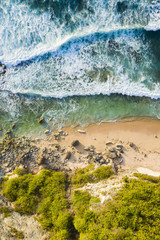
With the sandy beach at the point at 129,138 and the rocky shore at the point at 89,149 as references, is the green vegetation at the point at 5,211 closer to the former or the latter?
the rocky shore at the point at 89,149

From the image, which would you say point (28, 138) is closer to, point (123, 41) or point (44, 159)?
point (44, 159)

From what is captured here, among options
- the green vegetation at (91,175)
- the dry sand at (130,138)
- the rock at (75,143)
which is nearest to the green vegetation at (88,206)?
the green vegetation at (91,175)

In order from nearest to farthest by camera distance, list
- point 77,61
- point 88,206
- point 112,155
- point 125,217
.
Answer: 1. point 125,217
2. point 88,206
3. point 112,155
4. point 77,61

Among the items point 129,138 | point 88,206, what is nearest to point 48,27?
point 129,138

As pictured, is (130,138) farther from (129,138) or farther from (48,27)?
(48,27)

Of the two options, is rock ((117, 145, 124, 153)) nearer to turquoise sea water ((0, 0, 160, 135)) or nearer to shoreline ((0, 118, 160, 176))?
shoreline ((0, 118, 160, 176))

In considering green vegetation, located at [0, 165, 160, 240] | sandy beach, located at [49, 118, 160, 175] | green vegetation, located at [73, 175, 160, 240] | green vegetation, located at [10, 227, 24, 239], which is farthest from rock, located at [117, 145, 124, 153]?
green vegetation, located at [10, 227, 24, 239]
